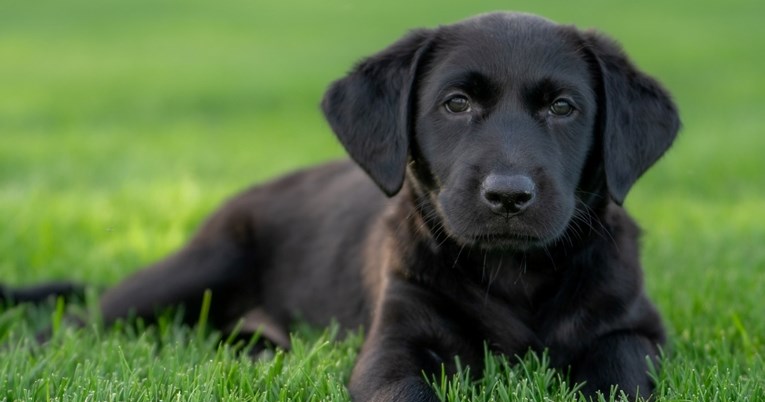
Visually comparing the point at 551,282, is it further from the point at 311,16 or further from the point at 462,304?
the point at 311,16

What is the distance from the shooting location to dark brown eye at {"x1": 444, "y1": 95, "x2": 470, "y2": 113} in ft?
11.8

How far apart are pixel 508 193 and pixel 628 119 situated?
0.69 metres

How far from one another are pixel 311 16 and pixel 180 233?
20.4m

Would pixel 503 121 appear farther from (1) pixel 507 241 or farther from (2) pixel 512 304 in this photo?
(2) pixel 512 304

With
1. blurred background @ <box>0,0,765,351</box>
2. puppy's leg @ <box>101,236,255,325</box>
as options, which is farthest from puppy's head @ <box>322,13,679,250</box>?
puppy's leg @ <box>101,236,255,325</box>

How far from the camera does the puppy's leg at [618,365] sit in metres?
3.36

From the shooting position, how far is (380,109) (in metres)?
3.79

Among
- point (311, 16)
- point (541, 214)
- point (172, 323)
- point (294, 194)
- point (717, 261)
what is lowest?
point (311, 16)

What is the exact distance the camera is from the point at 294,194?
16.8ft

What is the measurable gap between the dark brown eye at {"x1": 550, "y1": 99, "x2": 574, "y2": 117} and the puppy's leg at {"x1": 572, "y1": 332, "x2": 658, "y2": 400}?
73cm

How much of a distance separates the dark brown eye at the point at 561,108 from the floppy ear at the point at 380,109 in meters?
0.50

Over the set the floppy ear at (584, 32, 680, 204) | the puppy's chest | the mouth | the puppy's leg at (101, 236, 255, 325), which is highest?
the floppy ear at (584, 32, 680, 204)

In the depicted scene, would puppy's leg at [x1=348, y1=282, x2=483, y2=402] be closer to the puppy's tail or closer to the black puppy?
the black puppy

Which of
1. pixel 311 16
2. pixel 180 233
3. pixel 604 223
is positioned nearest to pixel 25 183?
pixel 180 233
